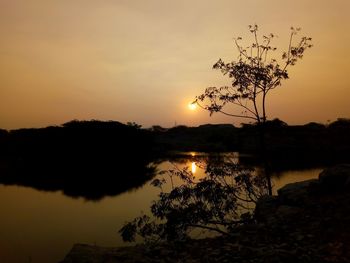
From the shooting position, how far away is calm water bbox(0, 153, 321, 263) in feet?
68.0

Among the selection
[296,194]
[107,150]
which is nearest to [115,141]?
[107,150]

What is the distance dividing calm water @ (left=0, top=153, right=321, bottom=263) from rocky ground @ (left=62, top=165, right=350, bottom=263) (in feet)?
27.9

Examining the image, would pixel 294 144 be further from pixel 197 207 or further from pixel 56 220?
pixel 197 207

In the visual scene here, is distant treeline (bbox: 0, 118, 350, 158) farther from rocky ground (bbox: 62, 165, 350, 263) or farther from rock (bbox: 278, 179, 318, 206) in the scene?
rocky ground (bbox: 62, 165, 350, 263)

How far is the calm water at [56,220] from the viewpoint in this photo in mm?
20719

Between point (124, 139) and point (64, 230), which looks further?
point (124, 139)

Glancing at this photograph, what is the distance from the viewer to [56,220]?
28.0 meters

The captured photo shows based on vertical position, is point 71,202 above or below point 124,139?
below

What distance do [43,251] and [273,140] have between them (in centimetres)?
7188

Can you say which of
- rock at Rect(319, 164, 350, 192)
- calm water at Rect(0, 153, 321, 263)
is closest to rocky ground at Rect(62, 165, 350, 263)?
rock at Rect(319, 164, 350, 192)

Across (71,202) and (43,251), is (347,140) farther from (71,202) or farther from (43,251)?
(43,251)

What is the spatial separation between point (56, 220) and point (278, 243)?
2156cm

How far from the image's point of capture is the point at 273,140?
8638 cm

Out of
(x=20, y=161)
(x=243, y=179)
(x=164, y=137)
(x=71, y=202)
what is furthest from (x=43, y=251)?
(x=164, y=137)
